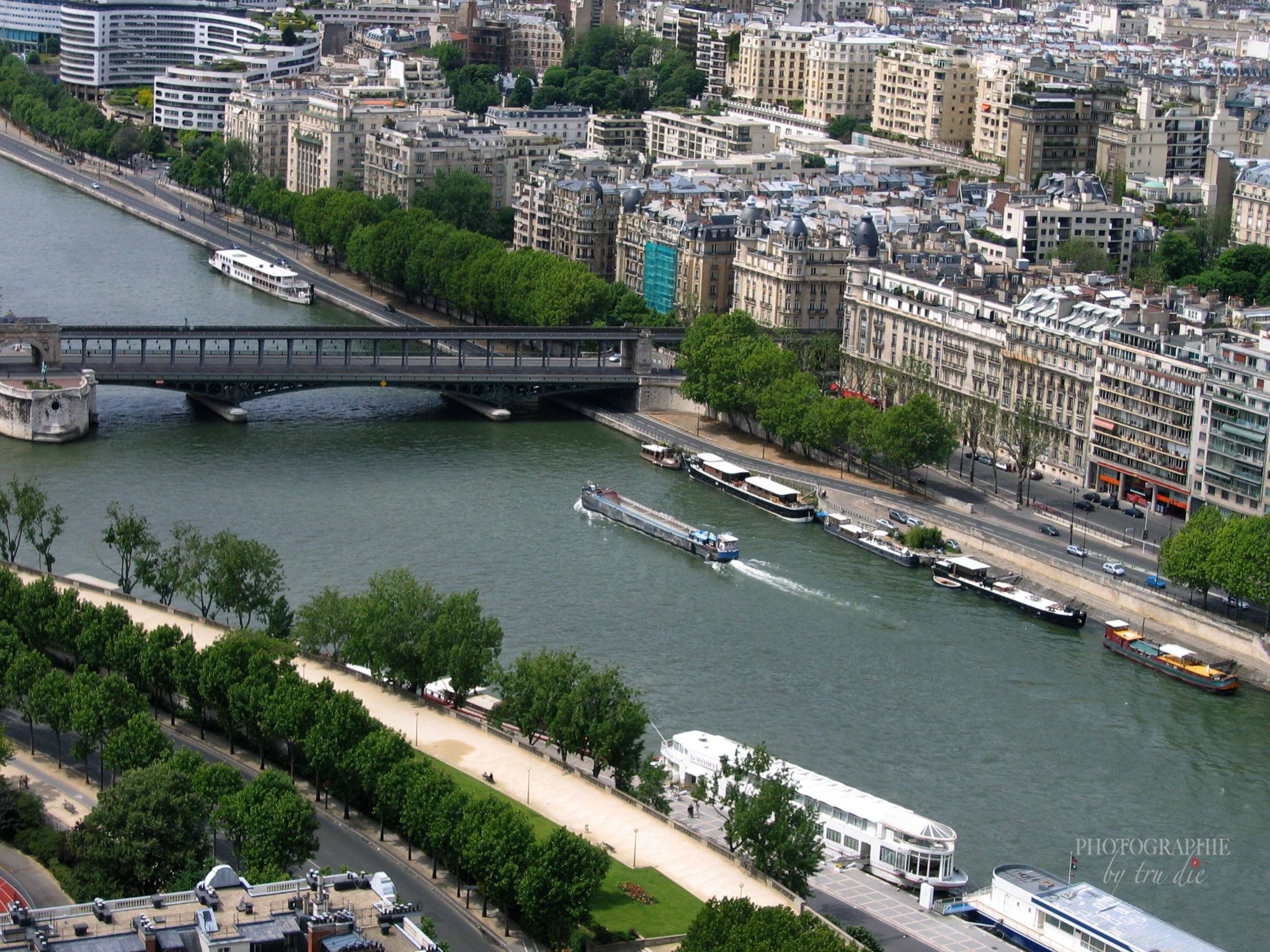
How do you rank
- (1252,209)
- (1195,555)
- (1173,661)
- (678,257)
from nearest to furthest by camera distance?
(1173,661), (1195,555), (678,257), (1252,209)

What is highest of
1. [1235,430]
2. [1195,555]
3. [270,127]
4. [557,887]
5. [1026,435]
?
[270,127]

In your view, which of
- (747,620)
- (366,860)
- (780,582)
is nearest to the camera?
A: (366,860)

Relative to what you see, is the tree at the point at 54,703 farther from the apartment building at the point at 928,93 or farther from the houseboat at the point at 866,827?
the apartment building at the point at 928,93

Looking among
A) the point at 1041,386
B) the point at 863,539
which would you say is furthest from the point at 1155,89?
the point at 863,539

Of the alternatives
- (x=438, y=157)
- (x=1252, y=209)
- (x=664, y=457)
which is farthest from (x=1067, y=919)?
(x=438, y=157)

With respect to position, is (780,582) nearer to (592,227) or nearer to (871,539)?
(871,539)

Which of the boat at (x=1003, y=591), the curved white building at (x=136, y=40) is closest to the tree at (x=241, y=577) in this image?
the boat at (x=1003, y=591)

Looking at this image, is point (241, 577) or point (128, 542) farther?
point (128, 542)
